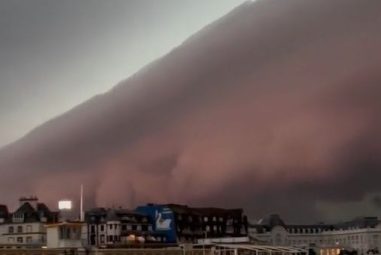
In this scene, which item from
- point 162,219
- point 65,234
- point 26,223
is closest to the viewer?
point 65,234

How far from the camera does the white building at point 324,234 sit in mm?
173625

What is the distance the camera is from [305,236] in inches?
7756

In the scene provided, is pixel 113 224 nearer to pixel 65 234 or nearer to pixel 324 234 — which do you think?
pixel 65 234

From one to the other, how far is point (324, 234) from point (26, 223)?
11122 centimetres

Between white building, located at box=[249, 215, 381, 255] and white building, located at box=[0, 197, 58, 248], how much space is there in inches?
2930

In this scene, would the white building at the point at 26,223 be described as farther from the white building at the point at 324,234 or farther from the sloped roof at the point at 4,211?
the white building at the point at 324,234

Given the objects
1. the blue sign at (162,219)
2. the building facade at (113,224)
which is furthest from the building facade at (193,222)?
the building facade at (113,224)

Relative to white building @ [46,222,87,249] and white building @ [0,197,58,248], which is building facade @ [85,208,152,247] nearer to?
white building @ [0,197,58,248]

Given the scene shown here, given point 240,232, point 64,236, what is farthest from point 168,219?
point 64,236

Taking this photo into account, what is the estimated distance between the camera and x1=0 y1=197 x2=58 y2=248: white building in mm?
95188

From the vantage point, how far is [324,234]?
19412 centimetres

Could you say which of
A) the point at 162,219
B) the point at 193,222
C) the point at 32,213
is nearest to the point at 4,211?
the point at 32,213

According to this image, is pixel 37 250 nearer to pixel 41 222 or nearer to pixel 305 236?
pixel 41 222

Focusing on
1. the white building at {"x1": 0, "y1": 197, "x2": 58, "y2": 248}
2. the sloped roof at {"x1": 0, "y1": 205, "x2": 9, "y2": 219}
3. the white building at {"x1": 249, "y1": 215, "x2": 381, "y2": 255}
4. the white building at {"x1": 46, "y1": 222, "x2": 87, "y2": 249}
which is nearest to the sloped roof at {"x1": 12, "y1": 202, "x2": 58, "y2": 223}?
the white building at {"x1": 0, "y1": 197, "x2": 58, "y2": 248}
